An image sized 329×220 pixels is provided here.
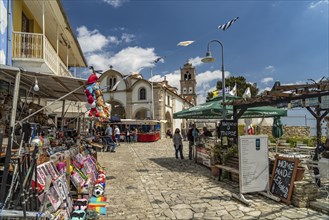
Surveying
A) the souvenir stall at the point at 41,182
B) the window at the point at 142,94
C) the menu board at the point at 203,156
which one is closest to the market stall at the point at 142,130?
the window at the point at 142,94

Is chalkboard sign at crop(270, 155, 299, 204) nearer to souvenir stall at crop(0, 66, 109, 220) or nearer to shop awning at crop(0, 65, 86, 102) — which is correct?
souvenir stall at crop(0, 66, 109, 220)

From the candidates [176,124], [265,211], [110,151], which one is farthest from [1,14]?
[176,124]

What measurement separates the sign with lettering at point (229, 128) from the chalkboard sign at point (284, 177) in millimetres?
2082

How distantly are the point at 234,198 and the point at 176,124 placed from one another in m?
34.2

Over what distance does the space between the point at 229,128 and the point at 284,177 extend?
8.88 feet

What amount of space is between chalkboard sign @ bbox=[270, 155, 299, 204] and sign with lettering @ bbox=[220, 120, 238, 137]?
81.9 inches

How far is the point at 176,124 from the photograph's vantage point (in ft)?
130

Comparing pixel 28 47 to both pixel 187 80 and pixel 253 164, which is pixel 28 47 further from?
pixel 187 80

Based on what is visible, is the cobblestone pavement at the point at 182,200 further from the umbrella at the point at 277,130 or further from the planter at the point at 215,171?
the umbrella at the point at 277,130

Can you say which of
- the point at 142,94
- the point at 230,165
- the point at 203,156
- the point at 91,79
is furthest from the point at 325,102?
the point at 142,94

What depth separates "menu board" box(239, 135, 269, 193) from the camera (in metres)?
5.20

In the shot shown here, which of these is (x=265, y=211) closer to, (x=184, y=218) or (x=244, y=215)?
(x=244, y=215)

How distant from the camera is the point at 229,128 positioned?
25.4 ft

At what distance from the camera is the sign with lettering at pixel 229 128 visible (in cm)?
762
